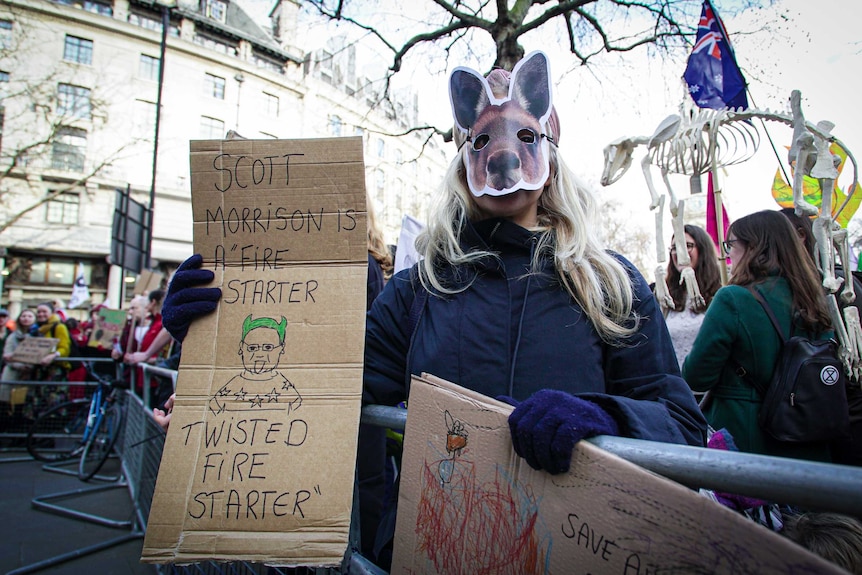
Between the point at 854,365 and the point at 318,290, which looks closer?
the point at 318,290

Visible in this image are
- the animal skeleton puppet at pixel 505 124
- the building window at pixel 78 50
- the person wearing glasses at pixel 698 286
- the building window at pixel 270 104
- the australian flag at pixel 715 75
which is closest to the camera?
the animal skeleton puppet at pixel 505 124

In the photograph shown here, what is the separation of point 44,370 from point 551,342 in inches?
349

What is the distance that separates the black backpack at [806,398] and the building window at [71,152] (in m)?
32.2

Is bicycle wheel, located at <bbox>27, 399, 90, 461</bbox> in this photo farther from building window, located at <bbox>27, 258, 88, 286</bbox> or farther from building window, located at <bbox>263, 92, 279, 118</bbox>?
building window, located at <bbox>263, 92, 279, 118</bbox>

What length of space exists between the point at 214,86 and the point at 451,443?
118 ft

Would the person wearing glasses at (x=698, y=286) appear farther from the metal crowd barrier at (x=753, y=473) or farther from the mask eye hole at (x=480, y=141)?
the metal crowd barrier at (x=753, y=473)

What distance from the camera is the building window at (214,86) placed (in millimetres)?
31469

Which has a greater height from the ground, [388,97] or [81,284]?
[388,97]

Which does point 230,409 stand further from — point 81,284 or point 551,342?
point 81,284

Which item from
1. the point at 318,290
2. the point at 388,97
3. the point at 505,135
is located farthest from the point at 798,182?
the point at 388,97

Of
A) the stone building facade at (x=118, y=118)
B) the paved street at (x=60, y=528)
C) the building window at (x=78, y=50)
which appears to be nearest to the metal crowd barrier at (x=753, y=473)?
the paved street at (x=60, y=528)

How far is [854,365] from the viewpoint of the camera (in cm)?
242

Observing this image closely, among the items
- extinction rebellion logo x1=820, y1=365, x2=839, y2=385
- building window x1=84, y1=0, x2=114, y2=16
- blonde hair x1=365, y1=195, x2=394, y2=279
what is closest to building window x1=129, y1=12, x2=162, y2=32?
A: building window x1=84, y1=0, x2=114, y2=16

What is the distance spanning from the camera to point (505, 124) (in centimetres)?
173
